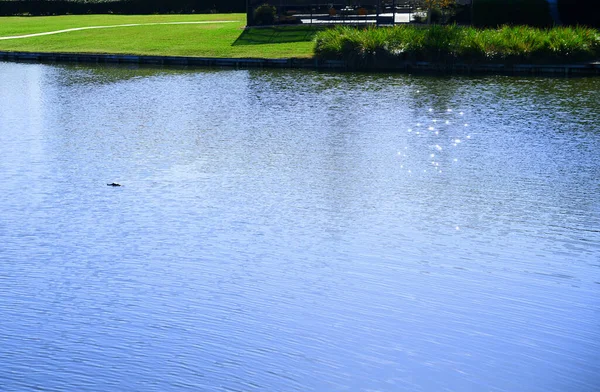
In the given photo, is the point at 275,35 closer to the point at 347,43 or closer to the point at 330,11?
the point at 330,11

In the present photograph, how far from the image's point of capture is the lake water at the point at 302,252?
25.3ft

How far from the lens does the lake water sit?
7719mm

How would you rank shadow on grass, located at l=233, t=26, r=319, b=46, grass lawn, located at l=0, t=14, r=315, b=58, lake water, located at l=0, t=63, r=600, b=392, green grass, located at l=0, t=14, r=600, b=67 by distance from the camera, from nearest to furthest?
lake water, located at l=0, t=63, r=600, b=392 < green grass, located at l=0, t=14, r=600, b=67 < grass lawn, located at l=0, t=14, r=315, b=58 < shadow on grass, located at l=233, t=26, r=319, b=46

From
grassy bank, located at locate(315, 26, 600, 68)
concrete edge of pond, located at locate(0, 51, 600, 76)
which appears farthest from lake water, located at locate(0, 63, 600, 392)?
grassy bank, located at locate(315, 26, 600, 68)

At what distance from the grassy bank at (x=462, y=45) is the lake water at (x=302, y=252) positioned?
747cm

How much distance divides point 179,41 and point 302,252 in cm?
2416

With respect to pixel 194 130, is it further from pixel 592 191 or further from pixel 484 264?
pixel 484 264

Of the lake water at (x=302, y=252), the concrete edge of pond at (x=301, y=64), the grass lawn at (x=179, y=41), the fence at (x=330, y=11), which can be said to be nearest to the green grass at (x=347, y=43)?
the grass lawn at (x=179, y=41)

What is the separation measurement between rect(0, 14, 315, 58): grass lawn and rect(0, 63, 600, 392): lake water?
1106cm

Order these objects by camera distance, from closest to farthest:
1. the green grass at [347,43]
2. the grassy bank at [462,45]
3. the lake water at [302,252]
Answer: the lake water at [302,252], the grassy bank at [462,45], the green grass at [347,43]

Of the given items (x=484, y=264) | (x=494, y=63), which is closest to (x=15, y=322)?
(x=484, y=264)

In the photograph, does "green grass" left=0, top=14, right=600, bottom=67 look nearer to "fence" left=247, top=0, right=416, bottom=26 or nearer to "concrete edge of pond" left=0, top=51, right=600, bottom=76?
"concrete edge of pond" left=0, top=51, right=600, bottom=76

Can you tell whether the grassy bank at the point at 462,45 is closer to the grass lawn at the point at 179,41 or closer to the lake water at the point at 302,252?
the grass lawn at the point at 179,41

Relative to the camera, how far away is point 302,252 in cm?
1048
